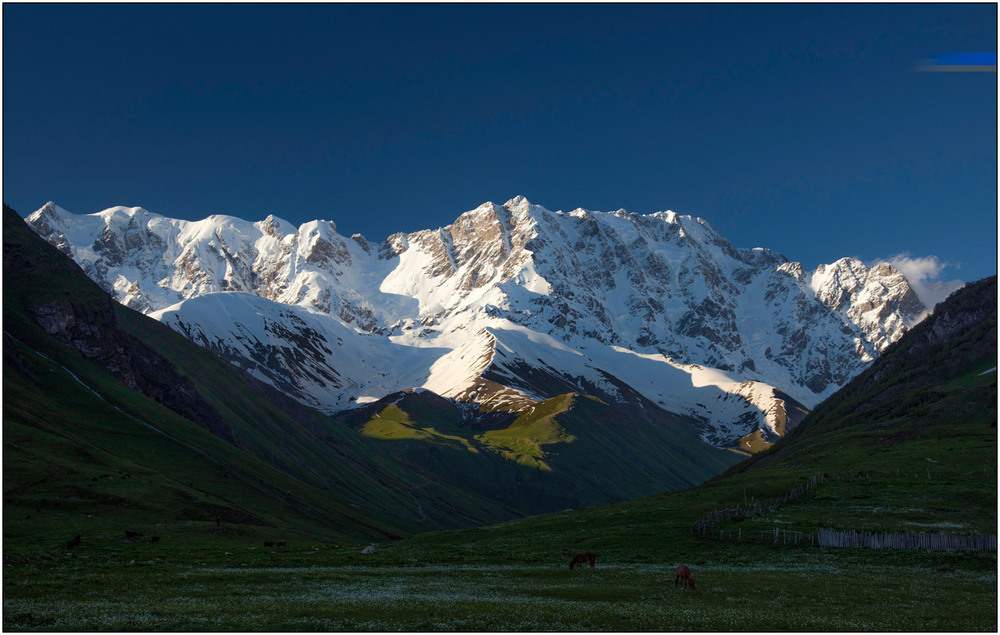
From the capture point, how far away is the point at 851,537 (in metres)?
64.2

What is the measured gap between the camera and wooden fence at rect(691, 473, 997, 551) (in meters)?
58.8

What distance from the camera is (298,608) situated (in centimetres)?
3406

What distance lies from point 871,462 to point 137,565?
320 ft

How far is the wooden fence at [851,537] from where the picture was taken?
58844 mm

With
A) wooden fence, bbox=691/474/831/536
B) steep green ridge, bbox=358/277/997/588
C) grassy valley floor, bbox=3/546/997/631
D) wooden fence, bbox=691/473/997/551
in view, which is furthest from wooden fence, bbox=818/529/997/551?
wooden fence, bbox=691/474/831/536

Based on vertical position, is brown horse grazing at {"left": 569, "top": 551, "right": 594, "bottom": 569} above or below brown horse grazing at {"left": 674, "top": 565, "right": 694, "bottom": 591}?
below

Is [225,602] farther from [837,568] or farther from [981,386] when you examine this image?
[981,386]

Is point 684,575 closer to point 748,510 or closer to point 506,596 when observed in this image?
point 506,596

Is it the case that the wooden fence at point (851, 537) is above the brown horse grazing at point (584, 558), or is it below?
above

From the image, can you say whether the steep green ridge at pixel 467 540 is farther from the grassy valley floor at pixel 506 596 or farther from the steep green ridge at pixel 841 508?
the steep green ridge at pixel 841 508

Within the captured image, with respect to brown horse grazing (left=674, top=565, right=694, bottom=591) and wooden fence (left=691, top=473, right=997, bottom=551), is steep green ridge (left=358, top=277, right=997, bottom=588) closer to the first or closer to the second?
wooden fence (left=691, top=473, right=997, bottom=551)

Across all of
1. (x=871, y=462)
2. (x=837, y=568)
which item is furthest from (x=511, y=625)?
(x=871, y=462)

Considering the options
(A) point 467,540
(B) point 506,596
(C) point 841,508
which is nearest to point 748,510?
(C) point 841,508

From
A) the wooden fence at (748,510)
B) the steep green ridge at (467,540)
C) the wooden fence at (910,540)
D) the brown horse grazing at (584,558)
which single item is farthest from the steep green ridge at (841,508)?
the brown horse grazing at (584,558)
